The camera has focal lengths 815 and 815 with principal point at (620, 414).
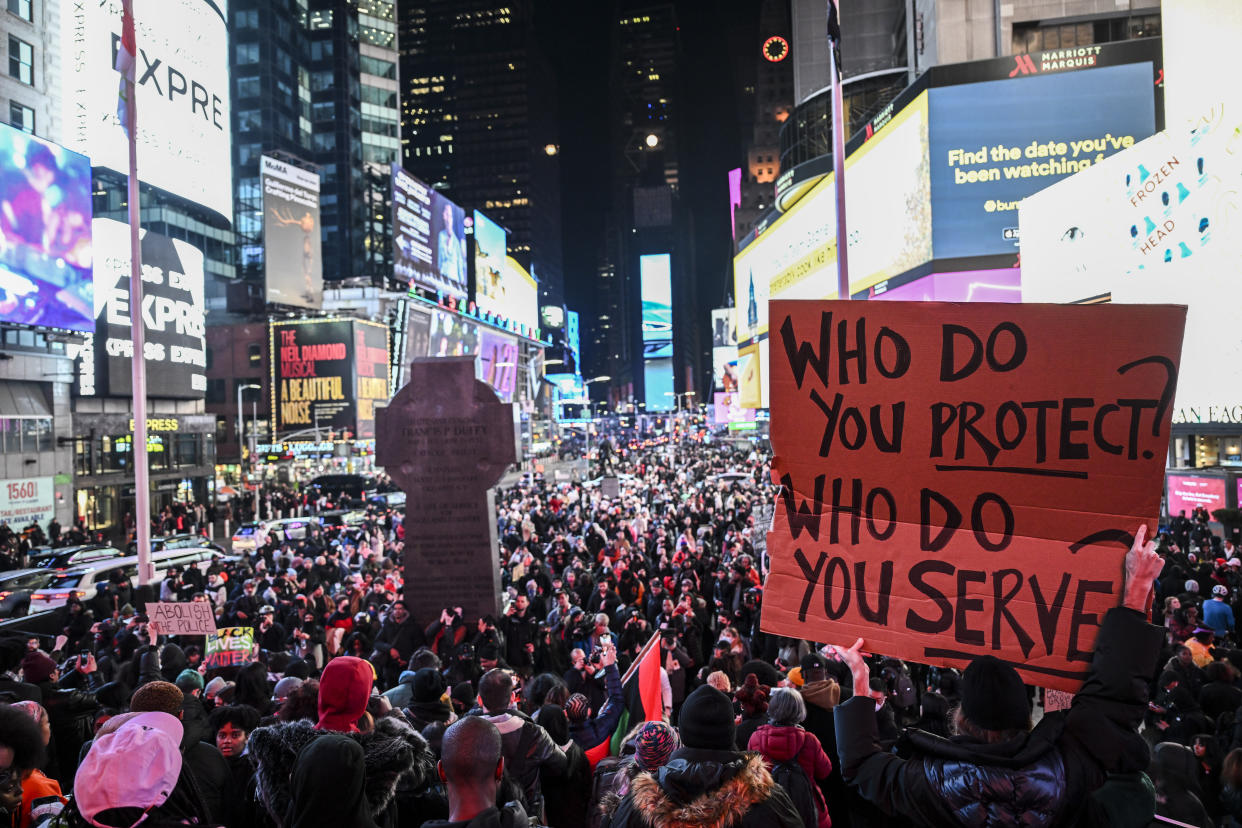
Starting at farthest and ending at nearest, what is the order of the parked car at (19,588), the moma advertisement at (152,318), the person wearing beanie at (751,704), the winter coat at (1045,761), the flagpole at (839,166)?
the moma advertisement at (152,318) → the parked car at (19,588) → the flagpole at (839,166) → the person wearing beanie at (751,704) → the winter coat at (1045,761)

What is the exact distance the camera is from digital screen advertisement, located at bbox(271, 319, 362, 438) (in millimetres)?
54219

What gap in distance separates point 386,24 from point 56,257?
2895 inches

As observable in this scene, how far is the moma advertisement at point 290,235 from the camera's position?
54534 millimetres

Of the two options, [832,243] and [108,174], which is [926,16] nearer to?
[832,243]

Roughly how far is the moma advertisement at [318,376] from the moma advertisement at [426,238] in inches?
271

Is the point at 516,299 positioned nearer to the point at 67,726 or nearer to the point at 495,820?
the point at 67,726

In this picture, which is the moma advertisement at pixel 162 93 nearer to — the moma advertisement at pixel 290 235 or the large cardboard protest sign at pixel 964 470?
the moma advertisement at pixel 290 235

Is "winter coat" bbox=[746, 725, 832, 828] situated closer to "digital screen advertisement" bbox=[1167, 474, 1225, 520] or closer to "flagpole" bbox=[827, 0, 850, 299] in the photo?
"flagpole" bbox=[827, 0, 850, 299]

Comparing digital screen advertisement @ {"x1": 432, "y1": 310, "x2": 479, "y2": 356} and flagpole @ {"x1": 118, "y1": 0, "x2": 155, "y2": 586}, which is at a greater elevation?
digital screen advertisement @ {"x1": 432, "y1": 310, "x2": 479, "y2": 356}

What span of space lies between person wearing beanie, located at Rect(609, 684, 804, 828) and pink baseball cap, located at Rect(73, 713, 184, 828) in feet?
5.53

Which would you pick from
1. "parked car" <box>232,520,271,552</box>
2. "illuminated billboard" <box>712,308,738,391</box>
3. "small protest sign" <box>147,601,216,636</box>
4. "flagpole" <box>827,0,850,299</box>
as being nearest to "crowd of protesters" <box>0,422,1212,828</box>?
"small protest sign" <box>147,601,216,636</box>

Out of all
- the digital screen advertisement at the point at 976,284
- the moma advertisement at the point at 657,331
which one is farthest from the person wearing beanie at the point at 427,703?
the moma advertisement at the point at 657,331

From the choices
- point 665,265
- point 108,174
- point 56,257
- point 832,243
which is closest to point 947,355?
point 56,257

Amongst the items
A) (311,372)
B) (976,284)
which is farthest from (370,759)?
(311,372)
